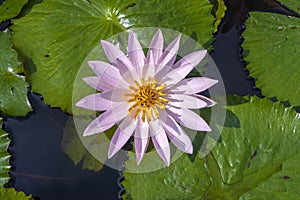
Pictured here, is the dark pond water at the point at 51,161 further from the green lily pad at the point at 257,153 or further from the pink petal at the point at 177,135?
the pink petal at the point at 177,135

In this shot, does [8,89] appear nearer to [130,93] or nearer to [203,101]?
[130,93]

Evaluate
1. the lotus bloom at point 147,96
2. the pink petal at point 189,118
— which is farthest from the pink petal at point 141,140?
the pink petal at point 189,118

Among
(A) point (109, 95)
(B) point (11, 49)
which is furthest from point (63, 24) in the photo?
(A) point (109, 95)

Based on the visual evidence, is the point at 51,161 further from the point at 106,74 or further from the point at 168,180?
the point at 106,74

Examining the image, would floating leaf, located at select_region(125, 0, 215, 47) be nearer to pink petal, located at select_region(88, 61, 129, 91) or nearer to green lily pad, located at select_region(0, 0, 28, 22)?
pink petal, located at select_region(88, 61, 129, 91)

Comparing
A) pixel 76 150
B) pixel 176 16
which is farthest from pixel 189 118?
pixel 76 150

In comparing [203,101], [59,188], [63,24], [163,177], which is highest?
[63,24]
